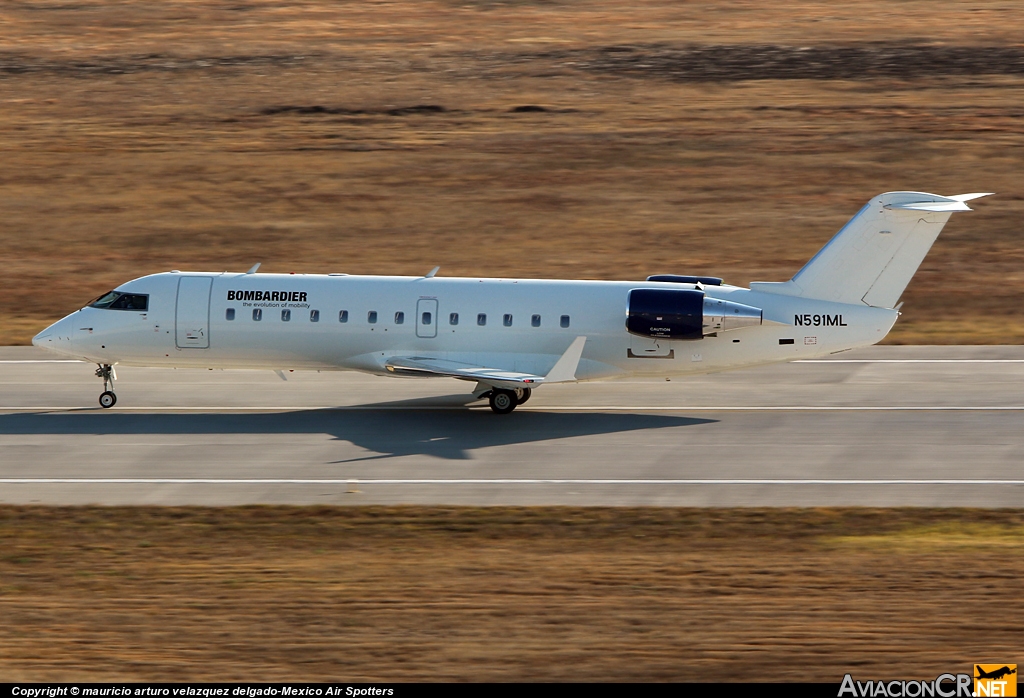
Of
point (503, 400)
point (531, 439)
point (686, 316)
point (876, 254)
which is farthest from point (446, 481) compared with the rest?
point (876, 254)

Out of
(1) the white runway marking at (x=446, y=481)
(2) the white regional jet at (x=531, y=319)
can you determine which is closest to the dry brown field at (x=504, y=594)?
(1) the white runway marking at (x=446, y=481)

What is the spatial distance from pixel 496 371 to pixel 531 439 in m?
1.93

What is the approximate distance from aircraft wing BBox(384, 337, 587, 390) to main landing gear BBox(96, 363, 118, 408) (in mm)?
7087

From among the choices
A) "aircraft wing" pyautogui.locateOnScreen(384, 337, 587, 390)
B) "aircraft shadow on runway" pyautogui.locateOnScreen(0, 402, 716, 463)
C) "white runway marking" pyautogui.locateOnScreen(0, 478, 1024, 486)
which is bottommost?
"white runway marking" pyautogui.locateOnScreen(0, 478, 1024, 486)

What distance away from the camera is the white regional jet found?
2767 centimetres

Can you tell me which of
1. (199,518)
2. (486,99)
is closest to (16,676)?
(199,518)

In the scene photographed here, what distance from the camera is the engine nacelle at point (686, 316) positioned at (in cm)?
2756

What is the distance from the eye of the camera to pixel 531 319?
28062 millimetres

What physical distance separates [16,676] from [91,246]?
37.7 meters

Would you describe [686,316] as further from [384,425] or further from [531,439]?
[384,425]

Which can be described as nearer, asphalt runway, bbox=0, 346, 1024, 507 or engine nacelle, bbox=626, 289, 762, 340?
asphalt runway, bbox=0, 346, 1024, 507

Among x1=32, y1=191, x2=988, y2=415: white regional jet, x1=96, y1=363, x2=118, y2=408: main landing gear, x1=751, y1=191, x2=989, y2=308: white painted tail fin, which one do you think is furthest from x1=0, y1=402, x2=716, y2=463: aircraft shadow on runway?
x1=751, y1=191, x2=989, y2=308: white painted tail fin

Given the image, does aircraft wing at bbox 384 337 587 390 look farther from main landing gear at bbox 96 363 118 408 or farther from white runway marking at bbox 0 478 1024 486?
main landing gear at bbox 96 363 118 408

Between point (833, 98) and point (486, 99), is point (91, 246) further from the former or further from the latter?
point (833, 98)
